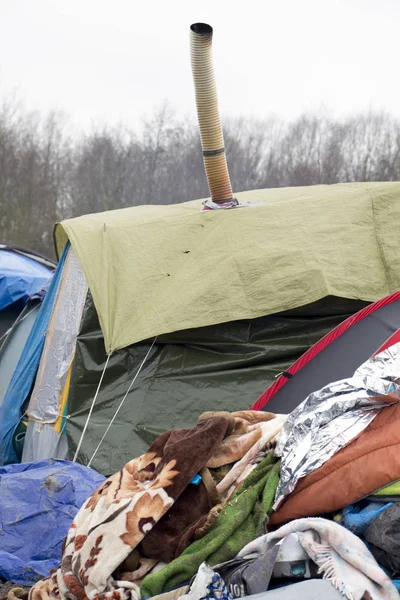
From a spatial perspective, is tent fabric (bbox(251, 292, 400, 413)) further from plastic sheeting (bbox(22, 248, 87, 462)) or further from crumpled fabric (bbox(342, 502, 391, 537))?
plastic sheeting (bbox(22, 248, 87, 462))

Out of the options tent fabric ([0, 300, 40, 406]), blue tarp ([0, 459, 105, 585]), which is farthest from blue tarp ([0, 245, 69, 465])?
blue tarp ([0, 459, 105, 585])

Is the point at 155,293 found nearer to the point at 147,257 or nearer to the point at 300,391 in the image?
the point at 147,257

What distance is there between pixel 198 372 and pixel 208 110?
196cm

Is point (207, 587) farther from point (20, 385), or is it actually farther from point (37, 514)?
point (20, 385)

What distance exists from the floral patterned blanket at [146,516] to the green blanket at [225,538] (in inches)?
2.2

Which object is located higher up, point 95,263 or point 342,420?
point 95,263

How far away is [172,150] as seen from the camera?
3291cm

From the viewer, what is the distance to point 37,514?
3.67 m

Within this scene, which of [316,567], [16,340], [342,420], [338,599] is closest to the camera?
[338,599]

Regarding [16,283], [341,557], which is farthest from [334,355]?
[16,283]

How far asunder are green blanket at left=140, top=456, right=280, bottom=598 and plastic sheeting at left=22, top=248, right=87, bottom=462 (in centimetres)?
280

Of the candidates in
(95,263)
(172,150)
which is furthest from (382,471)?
(172,150)

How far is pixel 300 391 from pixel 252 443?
1.26m

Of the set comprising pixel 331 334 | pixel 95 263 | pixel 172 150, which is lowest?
pixel 331 334
